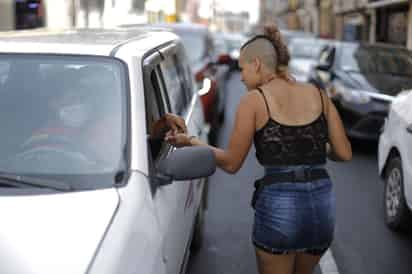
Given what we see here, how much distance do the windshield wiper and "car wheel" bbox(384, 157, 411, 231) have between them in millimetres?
3449

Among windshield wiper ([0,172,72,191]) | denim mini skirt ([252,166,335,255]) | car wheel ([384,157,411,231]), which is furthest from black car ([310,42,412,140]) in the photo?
windshield wiper ([0,172,72,191])

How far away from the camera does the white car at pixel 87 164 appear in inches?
92.3

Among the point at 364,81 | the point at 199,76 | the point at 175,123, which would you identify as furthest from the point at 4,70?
the point at 364,81

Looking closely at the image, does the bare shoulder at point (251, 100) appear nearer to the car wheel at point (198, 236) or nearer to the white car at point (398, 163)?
the car wheel at point (198, 236)

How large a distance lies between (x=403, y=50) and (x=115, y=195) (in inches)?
376

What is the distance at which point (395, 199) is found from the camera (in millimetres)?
5691

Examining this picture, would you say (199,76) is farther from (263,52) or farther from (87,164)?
(87,164)

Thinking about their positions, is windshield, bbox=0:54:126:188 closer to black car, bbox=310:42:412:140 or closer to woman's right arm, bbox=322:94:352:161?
woman's right arm, bbox=322:94:352:161

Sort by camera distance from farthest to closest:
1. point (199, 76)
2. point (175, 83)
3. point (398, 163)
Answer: point (199, 76)
point (398, 163)
point (175, 83)

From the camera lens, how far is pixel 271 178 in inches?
118

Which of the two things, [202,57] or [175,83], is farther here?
[202,57]

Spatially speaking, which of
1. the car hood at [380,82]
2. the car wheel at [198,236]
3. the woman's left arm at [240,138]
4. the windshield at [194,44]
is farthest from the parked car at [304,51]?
the woman's left arm at [240,138]

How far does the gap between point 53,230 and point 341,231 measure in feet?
12.9

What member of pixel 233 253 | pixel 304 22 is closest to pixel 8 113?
pixel 233 253
